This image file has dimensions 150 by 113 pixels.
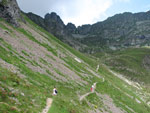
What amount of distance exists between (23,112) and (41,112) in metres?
3.44

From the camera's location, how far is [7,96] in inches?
706

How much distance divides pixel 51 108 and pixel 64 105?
4.59 meters

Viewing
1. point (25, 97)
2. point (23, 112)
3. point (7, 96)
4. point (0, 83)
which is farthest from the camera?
point (25, 97)

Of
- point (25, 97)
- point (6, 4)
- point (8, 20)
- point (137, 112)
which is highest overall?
point (6, 4)

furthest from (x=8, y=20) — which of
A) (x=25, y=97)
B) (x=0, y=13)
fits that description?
(x=25, y=97)

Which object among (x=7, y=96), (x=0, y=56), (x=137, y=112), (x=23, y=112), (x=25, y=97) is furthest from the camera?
(x=137, y=112)

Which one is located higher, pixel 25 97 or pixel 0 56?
pixel 0 56

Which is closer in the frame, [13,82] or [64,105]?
[13,82]

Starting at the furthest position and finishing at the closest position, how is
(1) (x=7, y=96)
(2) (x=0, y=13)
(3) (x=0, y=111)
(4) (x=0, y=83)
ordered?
1. (2) (x=0, y=13)
2. (4) (x=0, y=83)
3. (1) (x=7, y=96)
4. (3) (x=0, y=111)

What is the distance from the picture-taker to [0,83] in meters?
19.2

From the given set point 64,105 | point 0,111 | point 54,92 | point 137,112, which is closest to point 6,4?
point 54,92

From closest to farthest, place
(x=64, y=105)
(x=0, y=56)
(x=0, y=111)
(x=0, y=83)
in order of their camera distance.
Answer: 1. (x=0, y=111)
2. (x=0, y=83)
3. (x=64, y=105)
4. (x=0, y=56)

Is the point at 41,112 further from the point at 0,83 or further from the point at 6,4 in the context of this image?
the point at 6,4

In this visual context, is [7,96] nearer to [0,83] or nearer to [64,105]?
[0,83]
